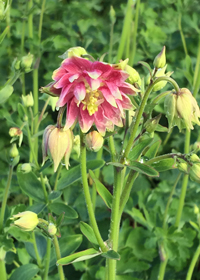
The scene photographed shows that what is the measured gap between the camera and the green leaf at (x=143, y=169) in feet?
2.05

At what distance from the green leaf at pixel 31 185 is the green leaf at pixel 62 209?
6 centimetres

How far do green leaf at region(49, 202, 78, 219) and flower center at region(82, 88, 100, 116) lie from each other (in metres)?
0.37

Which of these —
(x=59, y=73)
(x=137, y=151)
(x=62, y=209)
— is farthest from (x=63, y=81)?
(x=62, y=209)

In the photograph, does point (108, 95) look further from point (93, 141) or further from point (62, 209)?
point (62, 209)

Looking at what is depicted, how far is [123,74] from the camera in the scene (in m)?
0.59

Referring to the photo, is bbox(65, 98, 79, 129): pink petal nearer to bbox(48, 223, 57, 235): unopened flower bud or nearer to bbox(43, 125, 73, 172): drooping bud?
bbox(43, 125, 73, 172): drooping bud

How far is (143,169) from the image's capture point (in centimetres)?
65

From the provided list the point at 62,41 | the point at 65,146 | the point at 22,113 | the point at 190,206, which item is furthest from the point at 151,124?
the point at 62,41

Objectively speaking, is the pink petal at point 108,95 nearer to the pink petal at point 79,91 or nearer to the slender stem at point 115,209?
the pink petal at point 79,91

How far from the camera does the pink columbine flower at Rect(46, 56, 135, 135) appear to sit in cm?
57

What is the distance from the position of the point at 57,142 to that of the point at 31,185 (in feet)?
1.36

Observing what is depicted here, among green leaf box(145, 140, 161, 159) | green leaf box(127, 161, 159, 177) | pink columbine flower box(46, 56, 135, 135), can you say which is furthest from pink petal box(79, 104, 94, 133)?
green leaf box(145, 140, 161, 159)

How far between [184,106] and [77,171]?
1.39 feet

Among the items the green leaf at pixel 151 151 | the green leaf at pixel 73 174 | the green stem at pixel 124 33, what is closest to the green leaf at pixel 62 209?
the green leaf at pixel 73 174
